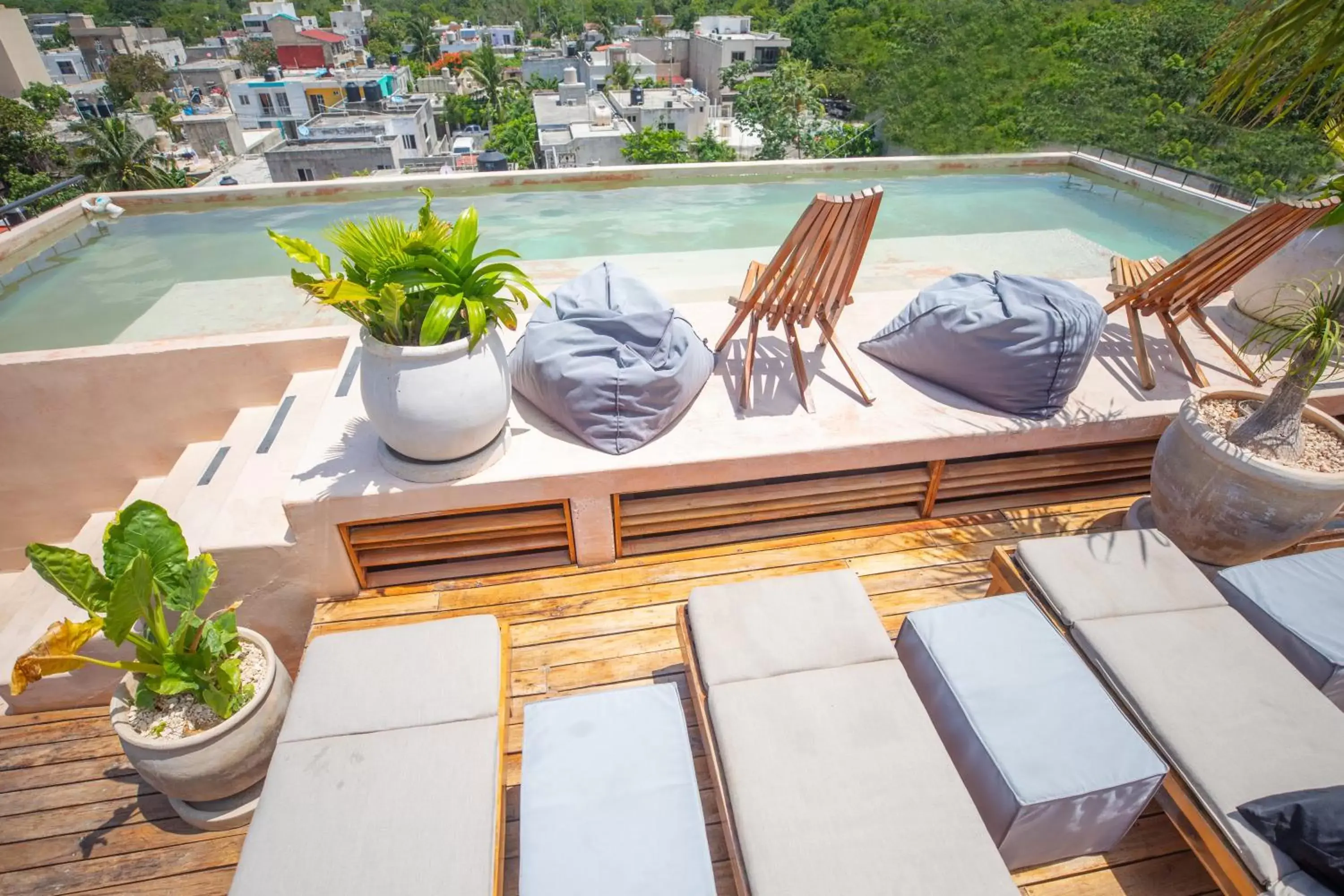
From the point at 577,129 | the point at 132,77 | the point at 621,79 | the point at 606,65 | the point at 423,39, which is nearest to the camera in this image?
the point at 577,129

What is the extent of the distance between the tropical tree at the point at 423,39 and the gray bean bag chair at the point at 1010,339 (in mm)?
80643

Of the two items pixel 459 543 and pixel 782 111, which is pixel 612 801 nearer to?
pixel 459 543

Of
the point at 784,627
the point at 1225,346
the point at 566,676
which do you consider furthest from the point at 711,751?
the point at 1225,346

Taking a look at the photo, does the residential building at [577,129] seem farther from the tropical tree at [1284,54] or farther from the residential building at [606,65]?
the tropical tree at [1284,54]

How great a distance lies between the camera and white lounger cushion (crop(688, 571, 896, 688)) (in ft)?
5.61

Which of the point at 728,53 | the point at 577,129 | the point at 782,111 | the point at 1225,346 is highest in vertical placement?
the point at 728,53

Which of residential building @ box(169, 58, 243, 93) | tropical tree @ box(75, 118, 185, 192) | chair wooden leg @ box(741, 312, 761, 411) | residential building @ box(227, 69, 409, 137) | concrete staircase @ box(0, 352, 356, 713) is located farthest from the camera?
residential building @ box(169, 58, 243, 93)

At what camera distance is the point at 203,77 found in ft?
189

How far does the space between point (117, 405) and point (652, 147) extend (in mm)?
27783

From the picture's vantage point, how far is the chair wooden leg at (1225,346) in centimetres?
297

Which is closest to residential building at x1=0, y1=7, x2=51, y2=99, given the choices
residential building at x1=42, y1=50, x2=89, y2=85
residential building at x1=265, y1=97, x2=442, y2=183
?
residential building at x1=42, y1=50, x2=89, y2=85

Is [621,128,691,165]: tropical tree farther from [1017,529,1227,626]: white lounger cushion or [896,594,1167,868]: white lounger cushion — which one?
[896,594,1167,868]: white lounger cushion

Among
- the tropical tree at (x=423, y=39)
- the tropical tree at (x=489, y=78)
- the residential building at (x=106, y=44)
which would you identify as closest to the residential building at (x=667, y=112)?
the tropical tree at (x=489, y=78)

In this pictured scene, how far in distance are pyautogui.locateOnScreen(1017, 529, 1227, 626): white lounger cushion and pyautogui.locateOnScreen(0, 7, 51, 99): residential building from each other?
58.3 meters
